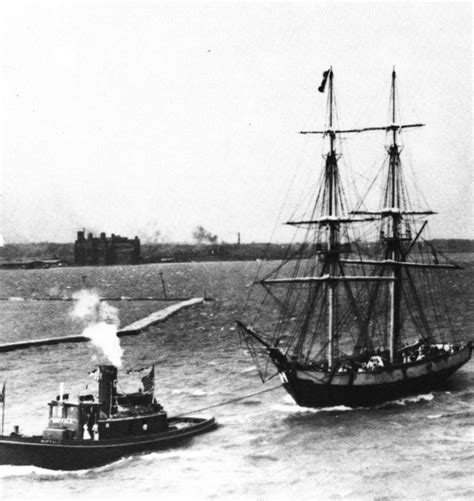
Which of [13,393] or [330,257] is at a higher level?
[330,257]

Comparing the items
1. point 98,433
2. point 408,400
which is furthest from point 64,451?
point 408,400

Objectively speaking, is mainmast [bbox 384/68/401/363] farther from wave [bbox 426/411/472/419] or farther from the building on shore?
the building on shore

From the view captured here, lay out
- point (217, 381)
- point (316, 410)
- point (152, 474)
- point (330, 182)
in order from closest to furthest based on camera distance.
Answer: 1. point (152, 474)
2. point (316, 410)
3. point (330, 182)
4. point (217, 381)

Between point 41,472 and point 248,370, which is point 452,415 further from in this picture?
point 41,472

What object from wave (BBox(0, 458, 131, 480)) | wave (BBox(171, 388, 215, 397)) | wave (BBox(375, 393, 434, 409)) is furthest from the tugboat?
wave (BBox(375, 393, 434, 409))

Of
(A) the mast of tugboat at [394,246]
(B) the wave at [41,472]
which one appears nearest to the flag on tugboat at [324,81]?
(A) the mast of tugboat at [394,246]

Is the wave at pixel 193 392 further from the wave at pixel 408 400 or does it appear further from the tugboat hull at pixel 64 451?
the tugboat hull at pixel 64 451

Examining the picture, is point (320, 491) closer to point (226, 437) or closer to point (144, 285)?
point (226, 437)

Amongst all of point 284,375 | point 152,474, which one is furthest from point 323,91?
point 152,474
